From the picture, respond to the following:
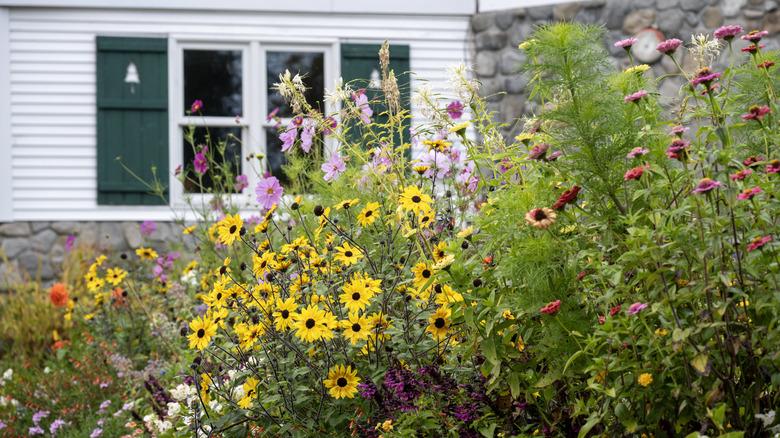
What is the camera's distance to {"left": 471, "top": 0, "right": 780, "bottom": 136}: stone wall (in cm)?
823

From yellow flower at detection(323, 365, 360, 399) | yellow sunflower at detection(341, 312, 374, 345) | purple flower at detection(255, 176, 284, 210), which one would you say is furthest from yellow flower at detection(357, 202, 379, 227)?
purple flower at detection(255, 176, 284, 210)

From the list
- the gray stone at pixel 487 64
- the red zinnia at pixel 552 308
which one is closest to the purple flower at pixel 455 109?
the red zinnia at pixel 552 308

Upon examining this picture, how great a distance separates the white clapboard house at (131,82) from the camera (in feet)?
26.4

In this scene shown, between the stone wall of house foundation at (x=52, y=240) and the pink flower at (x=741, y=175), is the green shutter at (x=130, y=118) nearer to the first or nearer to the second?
the stone wall of house foundation at (x=52, y=240)

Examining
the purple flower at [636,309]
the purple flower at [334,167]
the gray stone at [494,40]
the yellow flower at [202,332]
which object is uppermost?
the gray stone at [494,40]

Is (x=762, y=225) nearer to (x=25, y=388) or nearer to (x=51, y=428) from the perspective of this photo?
(x=51, y=428)

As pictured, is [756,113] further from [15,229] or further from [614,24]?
[15,229]

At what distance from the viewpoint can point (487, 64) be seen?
338 inches

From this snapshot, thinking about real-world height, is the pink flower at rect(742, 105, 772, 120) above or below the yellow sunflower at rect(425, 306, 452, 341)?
above

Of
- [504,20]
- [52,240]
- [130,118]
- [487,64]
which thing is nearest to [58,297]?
[52,240]

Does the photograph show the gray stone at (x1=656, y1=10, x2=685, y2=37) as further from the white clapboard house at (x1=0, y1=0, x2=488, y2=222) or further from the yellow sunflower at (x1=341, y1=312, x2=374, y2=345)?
the yellow sunflower at (x1=341, y1=312, x2=374, y2=345)

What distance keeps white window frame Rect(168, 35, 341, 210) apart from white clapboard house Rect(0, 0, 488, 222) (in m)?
0.01

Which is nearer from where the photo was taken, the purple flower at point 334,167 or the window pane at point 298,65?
the purple flower at point 334,167

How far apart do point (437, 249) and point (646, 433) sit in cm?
81
